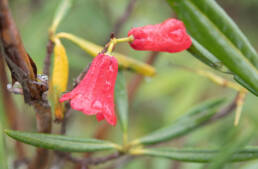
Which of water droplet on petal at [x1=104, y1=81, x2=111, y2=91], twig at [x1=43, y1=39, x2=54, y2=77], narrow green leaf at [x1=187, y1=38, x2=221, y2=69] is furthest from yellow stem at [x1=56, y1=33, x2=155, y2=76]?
narrow green leaf at [x1=187, y1=38, x2=221, y2=69]

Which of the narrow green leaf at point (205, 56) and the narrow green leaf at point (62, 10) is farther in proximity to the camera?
the narrow green leaf at point (62, 10)

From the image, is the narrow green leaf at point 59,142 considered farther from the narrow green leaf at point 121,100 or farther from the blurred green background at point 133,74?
the blurred green background at point 133,74

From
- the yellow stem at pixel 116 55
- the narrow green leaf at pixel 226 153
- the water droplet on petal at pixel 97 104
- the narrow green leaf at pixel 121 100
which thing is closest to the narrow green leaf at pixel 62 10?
the yellow stem at pixel 116 55

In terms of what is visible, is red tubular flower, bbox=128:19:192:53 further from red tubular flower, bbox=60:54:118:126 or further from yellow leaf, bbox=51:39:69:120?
yellow leaf, bbox=51:39:69:120

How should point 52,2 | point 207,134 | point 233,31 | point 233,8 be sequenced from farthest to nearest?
1. point 233,8
2. point 52,2
3. point 207,134
4. point 233,31

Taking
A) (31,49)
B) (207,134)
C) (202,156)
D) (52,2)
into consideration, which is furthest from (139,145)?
(52,2)

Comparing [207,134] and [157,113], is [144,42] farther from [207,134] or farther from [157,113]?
[157,113]
